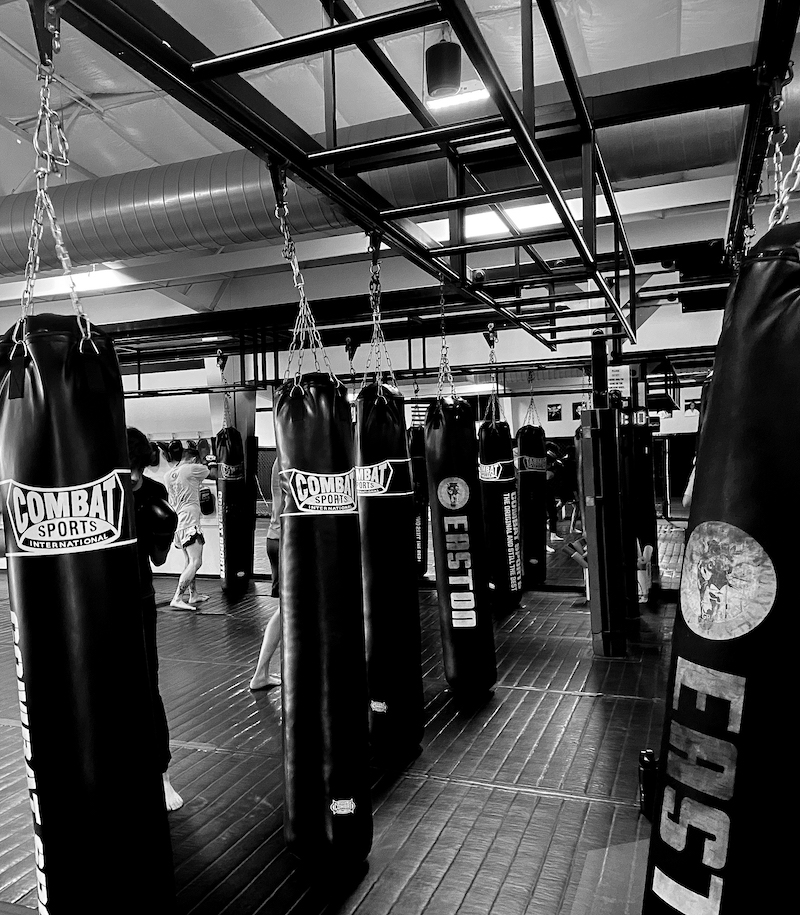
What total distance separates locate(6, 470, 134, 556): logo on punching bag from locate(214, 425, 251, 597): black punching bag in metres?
7.06

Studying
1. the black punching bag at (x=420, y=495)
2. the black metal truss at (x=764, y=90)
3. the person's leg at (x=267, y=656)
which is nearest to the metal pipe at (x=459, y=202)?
the black metal truss at (x=764, y=90)

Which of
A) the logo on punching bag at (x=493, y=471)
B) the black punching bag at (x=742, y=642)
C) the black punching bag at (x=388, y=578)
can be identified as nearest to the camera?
the black punching bag at (x=742, y=642)

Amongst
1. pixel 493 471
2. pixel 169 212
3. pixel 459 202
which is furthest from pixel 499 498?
pixel 459 202

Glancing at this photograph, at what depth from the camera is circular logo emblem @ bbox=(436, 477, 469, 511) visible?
462cm

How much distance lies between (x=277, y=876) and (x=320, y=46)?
284 cm

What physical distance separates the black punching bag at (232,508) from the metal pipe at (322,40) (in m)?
7.29

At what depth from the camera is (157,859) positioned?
5.75 ft

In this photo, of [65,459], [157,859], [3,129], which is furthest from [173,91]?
[3,129]

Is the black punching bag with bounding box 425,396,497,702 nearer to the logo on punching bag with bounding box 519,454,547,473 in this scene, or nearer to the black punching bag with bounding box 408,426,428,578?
the black punching bag with bounding box 408,426,428,578

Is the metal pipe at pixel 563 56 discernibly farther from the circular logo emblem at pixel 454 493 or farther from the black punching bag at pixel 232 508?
the black punching bag at pixel 232 508

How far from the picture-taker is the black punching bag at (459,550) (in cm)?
461

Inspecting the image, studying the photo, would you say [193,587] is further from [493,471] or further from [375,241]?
[375,241]

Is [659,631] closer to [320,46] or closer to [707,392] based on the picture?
[707,392]

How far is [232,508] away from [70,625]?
714cm
